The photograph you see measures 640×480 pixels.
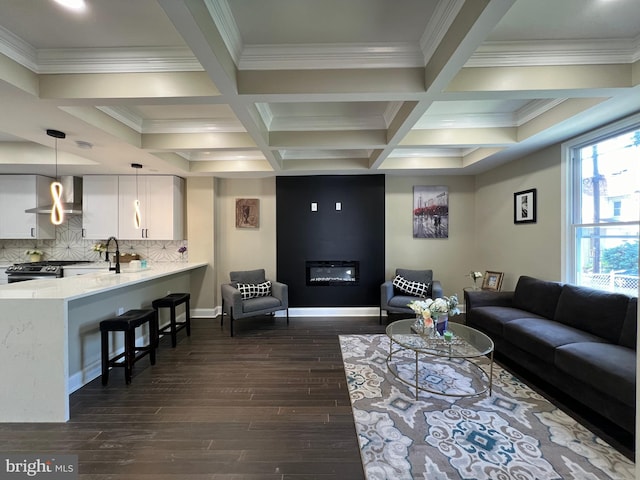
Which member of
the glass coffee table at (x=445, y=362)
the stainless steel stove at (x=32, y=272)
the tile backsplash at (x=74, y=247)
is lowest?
the glass coffee table at (x=445, y=362)

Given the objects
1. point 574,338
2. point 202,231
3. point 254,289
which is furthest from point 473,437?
point 202,231

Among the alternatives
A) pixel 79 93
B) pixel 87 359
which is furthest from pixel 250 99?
pixel 87 359

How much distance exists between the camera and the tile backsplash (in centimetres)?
483

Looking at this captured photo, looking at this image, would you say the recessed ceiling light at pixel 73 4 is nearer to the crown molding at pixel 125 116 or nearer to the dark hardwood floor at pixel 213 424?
the crown molding at pixel 125 116

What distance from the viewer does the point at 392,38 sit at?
190 cm

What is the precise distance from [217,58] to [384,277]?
13.4 feet

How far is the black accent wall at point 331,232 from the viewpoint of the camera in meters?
4.83

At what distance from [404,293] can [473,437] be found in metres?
2.62

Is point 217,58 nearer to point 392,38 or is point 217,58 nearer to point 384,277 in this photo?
point 392,38

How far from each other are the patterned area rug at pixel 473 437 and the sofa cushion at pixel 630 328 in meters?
0.82

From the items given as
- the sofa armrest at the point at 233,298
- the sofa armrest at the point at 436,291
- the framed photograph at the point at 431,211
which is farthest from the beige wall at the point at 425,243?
the sofa armrest at the point at 233,298

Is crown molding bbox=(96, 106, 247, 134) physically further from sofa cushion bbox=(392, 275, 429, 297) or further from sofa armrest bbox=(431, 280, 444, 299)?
Answer: sofa armrest bbox=(431, 280, 444, 299)

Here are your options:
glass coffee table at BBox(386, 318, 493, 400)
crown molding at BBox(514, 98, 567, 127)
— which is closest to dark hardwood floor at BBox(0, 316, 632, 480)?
glass coffee table at BBox(386, 318, 493, 400)

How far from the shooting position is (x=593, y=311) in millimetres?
2535
